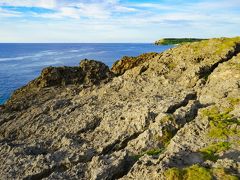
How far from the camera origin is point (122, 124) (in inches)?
1300

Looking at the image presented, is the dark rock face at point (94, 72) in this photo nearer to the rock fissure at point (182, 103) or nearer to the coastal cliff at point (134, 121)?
the coastal cliff at point (134, 121)

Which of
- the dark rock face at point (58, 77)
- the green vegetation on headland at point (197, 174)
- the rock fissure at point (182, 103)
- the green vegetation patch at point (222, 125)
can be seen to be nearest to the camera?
the green vegetation on headland at point (197, 174)

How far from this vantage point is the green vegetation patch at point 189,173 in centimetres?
1909

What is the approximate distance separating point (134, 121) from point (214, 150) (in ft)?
33.7

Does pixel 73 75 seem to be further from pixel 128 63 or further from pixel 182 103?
pixel 182 103

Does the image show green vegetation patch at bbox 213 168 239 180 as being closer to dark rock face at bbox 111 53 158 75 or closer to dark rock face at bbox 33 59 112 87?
dark rock face at bbox 33 59 112 87

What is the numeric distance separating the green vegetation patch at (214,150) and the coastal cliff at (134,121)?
0.06 meters

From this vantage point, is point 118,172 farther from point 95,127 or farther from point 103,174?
point 95,127

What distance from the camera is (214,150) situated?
76.7ft

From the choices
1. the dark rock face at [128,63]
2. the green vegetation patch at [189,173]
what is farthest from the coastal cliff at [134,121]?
the dark rock face at [128,63]

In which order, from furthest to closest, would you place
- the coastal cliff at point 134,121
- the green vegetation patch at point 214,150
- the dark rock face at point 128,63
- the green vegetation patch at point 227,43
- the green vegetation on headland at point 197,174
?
the dark rock face at point 128,63, the green vegetation patch at point 227,43, the coastal cliff at point 134,121, the green vegetation patch at point 214,150, the green vegetation on headland at point 197,174

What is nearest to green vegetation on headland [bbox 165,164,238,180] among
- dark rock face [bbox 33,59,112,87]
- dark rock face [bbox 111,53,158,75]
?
dark rock face [bbox 33,59,112,87]

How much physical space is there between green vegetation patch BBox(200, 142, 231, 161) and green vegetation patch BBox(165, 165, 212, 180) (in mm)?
2636

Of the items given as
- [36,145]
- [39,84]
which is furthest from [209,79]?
[39,84]
